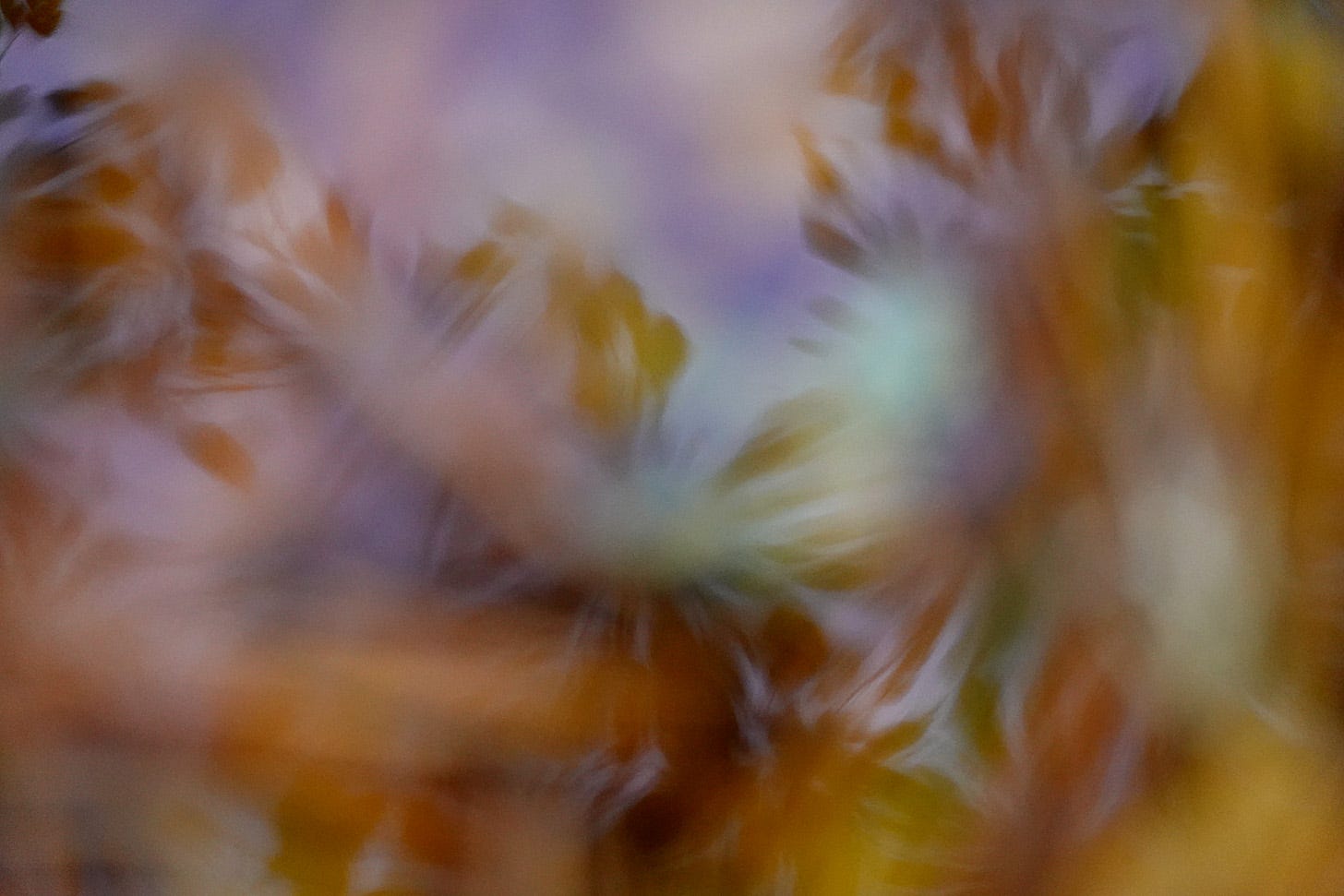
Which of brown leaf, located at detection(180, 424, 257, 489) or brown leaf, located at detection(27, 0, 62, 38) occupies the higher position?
brown leaf, located at detection(27, 0, 62, 38)

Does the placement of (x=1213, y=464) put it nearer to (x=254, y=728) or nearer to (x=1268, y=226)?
(x=1268, y=226)

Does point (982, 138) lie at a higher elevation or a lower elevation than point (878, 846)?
higher

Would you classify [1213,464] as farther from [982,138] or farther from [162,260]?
[162,260]

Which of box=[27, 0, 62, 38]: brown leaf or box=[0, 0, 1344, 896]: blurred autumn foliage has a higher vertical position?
box=[27, 0, 62, 38]: brown leaf

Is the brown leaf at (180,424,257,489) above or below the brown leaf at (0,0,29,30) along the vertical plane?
below

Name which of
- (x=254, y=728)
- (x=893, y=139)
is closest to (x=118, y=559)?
(x=254, y=728)

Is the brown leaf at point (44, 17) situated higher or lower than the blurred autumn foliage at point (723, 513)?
higher

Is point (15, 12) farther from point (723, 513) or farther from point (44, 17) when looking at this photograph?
point (723, 513)

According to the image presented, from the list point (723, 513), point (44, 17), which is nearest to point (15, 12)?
point (44, 17)

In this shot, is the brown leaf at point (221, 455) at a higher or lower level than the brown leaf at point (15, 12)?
lower

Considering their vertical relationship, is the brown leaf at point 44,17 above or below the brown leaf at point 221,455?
above
